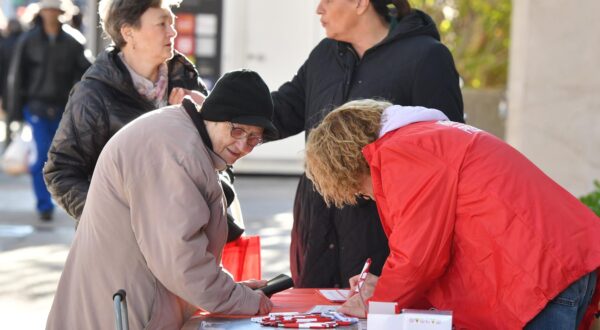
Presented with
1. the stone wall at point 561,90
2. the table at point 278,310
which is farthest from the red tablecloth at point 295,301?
the stone wall at point 561,90

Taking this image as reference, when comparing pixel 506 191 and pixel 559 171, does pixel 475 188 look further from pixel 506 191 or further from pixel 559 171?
pixel 559 171

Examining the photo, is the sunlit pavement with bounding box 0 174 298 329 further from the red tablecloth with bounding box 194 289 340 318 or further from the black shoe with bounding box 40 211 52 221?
the red tablecloth with bounding box 194 289 340 318

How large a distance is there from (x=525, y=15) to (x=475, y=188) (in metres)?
6.23

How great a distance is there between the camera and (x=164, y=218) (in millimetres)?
3492

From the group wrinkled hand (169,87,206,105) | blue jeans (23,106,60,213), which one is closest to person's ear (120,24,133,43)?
wrinkled hand (169,87,206,105)

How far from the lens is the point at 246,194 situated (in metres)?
12.9

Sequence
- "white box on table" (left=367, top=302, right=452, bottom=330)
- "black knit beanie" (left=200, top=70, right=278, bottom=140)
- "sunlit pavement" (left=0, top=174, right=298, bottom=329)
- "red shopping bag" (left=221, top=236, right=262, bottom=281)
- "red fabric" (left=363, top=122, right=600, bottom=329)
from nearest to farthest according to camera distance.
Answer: "white box on table" (left=367, top=302, right=452, bottom=330) → "red fabric" (left=363, top=122, right=600, bottom=329) → "black knit beanie" (left=200, top=70, right=278, bottom=140) → "red shopping bag" (left=221, top=236, right=262, bottom=281) → "sunlit pavement" (left=0, top=174, right=298, bottom=329)

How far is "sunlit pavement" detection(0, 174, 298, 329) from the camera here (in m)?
7.49

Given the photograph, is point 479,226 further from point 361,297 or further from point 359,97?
point 359,97

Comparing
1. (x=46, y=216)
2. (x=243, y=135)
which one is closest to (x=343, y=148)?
(x=243, y=135)

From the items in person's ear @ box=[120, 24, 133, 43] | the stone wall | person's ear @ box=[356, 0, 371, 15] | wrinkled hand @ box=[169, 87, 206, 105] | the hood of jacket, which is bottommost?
the stone wall

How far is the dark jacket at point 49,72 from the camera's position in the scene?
10.4 meters

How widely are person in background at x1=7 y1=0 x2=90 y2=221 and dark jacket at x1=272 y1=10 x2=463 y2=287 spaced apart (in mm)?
5787

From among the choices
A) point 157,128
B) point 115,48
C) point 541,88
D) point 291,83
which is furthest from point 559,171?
point 157,128
